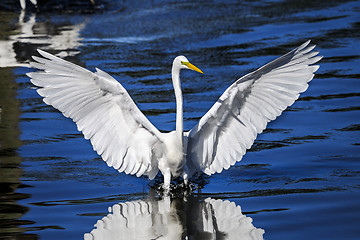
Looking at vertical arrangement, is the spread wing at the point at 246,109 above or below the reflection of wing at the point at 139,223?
above

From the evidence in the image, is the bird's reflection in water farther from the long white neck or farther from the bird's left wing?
the long white neck

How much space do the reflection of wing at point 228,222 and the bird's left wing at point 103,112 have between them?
1.06 m

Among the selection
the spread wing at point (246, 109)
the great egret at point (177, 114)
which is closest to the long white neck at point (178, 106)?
the great egret at point (177, 114)

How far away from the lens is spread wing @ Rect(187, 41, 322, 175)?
796 cm

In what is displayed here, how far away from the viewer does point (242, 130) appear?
27.6ft

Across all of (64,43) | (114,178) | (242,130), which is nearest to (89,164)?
(114,178)

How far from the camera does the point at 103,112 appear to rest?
319 inches

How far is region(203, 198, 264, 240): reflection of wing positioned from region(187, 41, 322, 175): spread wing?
2.70 feet

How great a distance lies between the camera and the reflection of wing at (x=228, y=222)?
270 inches

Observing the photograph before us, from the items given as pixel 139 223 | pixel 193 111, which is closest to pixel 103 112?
pixel 139 223

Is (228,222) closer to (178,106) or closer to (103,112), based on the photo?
(178,106)

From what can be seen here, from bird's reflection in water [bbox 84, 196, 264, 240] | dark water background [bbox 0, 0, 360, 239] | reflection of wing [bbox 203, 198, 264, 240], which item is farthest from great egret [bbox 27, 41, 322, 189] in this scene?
reflection of wing [bbox 203, 198, 264, 240]

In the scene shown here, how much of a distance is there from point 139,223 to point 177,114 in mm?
1509

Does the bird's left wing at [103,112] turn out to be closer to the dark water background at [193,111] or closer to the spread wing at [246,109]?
the dark water background at [193,111]
